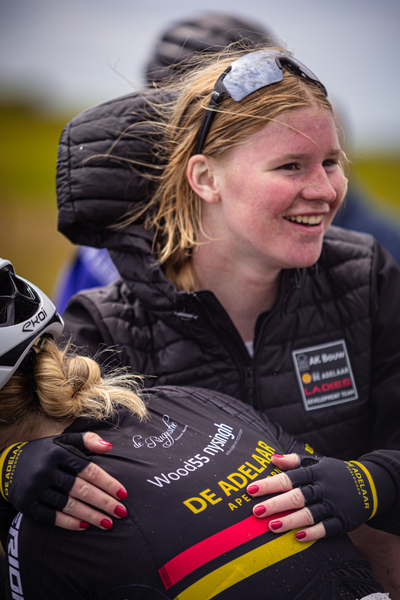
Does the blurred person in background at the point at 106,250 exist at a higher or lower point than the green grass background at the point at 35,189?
higher

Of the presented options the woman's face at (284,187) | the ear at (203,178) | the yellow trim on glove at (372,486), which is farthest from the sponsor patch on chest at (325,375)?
the ear at (203,178)

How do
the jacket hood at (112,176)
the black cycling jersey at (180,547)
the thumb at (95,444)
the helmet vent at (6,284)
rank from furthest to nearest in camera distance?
the jacket hood at (112,176) → the helmet vent at (6,284) → the thumb at (95,444) → the black cycling jersey at (180,547)

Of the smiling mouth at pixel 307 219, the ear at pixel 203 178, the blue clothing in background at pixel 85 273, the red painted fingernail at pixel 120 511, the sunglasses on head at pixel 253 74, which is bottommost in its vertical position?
the blue clothing in background at pixel 85 273

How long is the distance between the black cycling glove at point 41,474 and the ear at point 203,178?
3.07 ft

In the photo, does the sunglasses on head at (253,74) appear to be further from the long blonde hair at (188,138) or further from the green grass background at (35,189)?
the green grass background at (35,189)

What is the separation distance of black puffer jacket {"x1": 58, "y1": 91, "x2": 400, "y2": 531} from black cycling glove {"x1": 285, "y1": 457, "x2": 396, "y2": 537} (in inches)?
17.3

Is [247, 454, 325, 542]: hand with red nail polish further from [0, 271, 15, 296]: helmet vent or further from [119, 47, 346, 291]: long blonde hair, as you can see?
[119, 47, 346, 291]: long blonde hair

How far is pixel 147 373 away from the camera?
1.73 m

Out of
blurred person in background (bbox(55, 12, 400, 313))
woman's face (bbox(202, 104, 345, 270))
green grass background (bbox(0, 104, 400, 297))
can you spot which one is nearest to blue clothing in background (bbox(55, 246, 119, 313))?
blurred person in background (bbox(55, 12, 400, 313))

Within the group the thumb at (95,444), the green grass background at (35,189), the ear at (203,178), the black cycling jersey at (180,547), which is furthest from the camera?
the green grass background at (35,189)

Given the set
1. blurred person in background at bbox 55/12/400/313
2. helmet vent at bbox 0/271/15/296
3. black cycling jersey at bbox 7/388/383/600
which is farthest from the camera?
blurred person in background at bbox 55/12/400/313

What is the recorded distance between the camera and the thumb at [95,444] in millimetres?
1102

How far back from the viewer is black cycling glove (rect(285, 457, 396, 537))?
1.14m

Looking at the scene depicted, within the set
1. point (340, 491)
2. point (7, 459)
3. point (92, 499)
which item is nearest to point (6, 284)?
point (7, 459)
